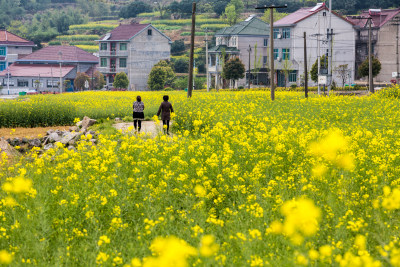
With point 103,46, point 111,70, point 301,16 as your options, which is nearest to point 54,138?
point 301,16

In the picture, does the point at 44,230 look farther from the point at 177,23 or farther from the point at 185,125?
the point at 177,23

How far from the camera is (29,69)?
87875 millimetres

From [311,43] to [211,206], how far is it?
218 ft

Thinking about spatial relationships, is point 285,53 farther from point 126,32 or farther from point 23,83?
point 23,83

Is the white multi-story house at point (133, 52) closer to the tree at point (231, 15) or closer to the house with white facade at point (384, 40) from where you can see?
the house with white facade at point (384, 40)

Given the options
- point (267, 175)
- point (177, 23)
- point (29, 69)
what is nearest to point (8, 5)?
point (177, 23)

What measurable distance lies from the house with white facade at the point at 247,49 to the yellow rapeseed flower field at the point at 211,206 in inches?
2556

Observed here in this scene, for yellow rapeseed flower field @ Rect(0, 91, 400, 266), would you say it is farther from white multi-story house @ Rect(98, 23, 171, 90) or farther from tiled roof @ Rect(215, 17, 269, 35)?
white multi-story house @ Rect(98, 23, 171, 90)

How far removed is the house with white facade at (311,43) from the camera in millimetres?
72000

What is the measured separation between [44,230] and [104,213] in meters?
1.37

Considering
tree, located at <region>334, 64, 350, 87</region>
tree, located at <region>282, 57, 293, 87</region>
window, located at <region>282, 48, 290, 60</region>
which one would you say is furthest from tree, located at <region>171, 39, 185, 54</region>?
tree, located at <region>334, 64, 350, 87</region>

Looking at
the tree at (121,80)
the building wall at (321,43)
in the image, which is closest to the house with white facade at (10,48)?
the tree at (121,80)

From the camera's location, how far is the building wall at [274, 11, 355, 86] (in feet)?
237

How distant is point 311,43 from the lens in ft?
242
